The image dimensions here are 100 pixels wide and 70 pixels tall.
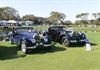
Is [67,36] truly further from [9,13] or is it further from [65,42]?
[9,13]

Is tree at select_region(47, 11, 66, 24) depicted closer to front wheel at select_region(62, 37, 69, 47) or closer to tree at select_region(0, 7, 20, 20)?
tree at select_region(0, 7, 20, 20)

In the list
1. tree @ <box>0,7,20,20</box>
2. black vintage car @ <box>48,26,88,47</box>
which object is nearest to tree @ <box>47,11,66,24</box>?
tree @ <box>0,7,20,20</box>

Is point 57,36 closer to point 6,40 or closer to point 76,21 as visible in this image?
point 6,40

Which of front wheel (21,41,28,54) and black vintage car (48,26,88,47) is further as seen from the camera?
black vintage car (48,26,88,47)

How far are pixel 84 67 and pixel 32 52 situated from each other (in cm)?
531

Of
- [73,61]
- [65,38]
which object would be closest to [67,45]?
[65,38]

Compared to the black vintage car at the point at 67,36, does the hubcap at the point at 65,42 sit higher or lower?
lower

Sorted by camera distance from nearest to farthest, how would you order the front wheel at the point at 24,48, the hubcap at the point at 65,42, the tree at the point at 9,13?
the front wheel at the point at 24,48, the hubcap at the point at 65,42, the tree at the point at 9,13

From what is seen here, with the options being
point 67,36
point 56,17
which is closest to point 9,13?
point 56,17

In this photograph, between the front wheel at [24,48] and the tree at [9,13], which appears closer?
the front wheel at [24,48]

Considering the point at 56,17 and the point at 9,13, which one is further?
the point at 56,17

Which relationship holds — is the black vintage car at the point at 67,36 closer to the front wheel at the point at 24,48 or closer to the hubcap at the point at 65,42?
the hubcap at the point at 65,42

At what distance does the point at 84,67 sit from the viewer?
9.47m

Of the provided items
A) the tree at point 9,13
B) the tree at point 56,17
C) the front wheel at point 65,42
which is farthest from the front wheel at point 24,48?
the tree at point 56,17
